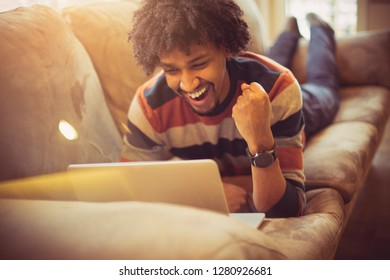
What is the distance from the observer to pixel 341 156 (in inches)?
48.7

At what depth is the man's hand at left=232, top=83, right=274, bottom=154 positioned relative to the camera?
38.2 inches

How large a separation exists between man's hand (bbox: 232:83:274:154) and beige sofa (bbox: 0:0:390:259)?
15 cm

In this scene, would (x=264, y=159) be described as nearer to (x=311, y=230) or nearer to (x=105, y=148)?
(x=311, y=230)

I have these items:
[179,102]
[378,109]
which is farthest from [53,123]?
[378,109]

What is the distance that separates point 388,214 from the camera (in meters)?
1.26

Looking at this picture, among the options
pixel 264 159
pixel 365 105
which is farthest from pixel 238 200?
pixel 365 105

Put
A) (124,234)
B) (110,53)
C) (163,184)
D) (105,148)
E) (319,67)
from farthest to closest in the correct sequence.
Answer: (319,67)
(110,53)
(105,148)
(163,184)
(124,234)

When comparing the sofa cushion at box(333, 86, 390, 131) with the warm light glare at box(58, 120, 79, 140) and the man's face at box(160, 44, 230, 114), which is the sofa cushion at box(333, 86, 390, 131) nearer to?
the man's face at box(160, 44, 230, 114)

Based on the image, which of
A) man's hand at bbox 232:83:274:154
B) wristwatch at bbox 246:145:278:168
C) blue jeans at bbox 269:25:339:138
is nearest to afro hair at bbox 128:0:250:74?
man's hand at bbox 232:83:274:154

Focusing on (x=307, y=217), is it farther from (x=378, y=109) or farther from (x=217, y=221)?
(x=378, y=109)

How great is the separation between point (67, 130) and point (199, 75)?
337mm

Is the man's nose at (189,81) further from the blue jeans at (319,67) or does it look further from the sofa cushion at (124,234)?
the blue jeans at (319,67)
